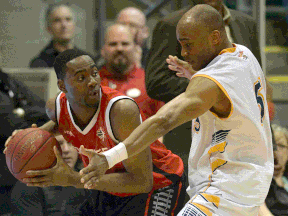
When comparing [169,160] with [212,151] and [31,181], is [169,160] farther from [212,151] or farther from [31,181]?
[31,181]

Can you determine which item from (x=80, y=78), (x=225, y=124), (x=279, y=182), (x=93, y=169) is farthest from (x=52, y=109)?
(x=279, y=182)

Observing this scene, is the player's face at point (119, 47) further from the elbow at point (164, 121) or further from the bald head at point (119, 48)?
the elbow at point (164, 121)

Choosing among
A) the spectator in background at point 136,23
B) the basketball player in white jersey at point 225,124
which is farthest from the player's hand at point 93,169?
the spectator in background at point 136,23

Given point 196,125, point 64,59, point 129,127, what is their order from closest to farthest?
1. point 196,125
2. point 129,127
3. point 64,59

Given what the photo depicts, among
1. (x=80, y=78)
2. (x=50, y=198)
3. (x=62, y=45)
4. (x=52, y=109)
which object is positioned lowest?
(x=50, y=198)

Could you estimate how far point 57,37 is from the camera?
555 cm

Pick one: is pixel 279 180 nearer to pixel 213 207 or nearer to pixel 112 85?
pixel 112 85

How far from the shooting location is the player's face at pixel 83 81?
2.92 meters

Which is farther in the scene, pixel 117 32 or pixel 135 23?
pixel 135 23

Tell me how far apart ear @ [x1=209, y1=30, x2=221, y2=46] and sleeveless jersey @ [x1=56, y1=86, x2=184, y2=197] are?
70 cm

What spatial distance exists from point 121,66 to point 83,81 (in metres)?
1.85

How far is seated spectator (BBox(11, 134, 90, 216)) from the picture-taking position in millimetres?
3984

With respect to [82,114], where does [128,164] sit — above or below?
below

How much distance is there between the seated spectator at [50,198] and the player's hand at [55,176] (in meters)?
1.18
